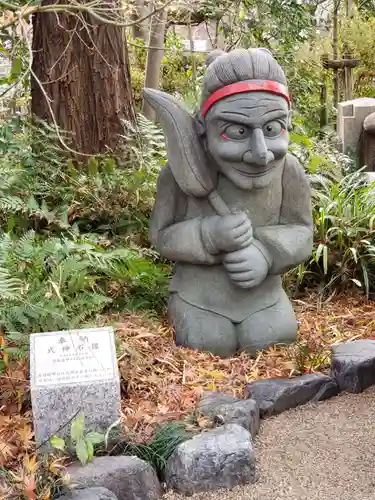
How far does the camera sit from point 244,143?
3336mm

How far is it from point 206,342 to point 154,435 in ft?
3.10

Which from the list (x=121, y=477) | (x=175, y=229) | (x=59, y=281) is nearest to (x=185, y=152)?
(x=175, y=229)

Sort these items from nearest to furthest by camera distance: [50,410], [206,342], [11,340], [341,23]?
[50,410], [11,340], [206,342], [341,23]

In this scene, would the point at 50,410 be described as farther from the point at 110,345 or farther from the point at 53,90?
the point at 53,90

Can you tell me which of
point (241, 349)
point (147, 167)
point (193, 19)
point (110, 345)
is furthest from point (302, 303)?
point (193, 19)

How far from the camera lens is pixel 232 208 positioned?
3582mm

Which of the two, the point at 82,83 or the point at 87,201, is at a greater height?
the point at 82,83

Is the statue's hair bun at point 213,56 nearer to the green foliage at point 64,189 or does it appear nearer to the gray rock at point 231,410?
the green foliage at point 64,189

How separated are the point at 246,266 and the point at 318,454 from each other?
1.05 meters

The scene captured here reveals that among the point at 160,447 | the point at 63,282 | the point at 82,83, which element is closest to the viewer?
the point at 160,447

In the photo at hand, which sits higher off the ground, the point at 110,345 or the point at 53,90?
the point at 53,90

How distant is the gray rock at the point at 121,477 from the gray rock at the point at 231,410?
1.41 feet

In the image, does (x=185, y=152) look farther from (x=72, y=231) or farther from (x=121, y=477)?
(x=121, y=477)

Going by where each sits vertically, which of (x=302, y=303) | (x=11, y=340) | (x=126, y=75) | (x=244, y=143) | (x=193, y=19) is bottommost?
(x=302, y=303)
